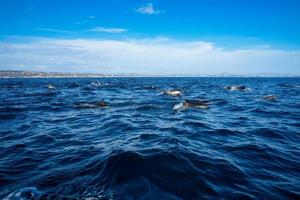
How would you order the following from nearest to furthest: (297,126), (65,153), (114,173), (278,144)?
(114,173) → (65,153) → (278,144) → (297,126)

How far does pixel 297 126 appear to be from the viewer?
13953 mm

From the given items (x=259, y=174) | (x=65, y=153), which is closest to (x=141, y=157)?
(x=65, y=153)

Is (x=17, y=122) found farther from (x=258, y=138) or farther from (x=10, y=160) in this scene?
(x=258, y=138)

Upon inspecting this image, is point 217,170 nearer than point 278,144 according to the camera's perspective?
Yes

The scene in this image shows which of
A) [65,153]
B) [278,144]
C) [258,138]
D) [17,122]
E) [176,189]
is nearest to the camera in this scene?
[176,189]

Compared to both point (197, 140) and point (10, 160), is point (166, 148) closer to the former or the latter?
point (197, 140)

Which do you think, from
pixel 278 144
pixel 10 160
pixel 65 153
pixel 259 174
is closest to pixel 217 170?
pixel 259 174

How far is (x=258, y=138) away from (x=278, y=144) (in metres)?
0.98

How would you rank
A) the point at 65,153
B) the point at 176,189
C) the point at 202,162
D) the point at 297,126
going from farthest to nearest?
the point at 297,126 → the point at 65,153 → the point at 202,162 → the point at 176,189

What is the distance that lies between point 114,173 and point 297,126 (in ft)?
A: 39.4

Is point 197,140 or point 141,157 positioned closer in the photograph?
point 141,157

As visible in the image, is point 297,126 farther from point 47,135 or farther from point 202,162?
point 47,135

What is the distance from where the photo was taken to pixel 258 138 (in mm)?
11180

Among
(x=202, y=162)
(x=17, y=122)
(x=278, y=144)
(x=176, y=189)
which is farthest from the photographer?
(x=17, y=122)
